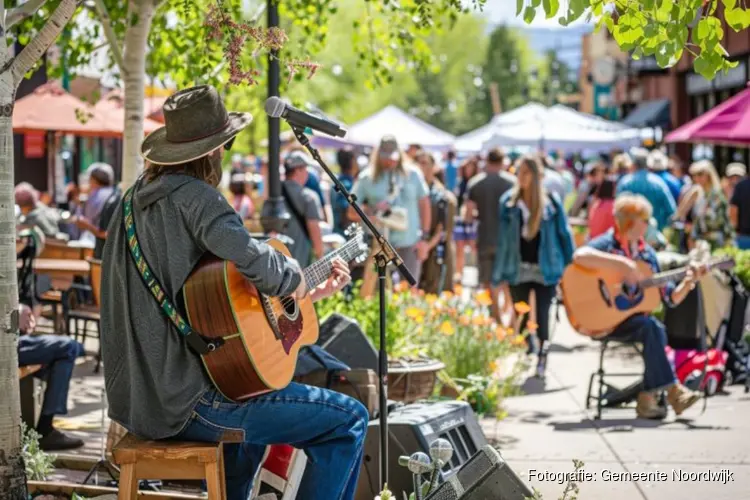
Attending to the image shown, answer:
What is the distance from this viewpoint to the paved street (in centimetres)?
677

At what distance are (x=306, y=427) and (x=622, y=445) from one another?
381 cm

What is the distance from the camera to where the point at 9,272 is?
203 inches

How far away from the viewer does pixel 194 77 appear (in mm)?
8484

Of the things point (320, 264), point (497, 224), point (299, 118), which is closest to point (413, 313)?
point (320, 264)

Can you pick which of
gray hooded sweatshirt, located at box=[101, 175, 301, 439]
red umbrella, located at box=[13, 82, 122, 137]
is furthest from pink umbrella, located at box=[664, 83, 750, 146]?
gray hooded sweatshirt, located at box=[101, 175, 301, 439]

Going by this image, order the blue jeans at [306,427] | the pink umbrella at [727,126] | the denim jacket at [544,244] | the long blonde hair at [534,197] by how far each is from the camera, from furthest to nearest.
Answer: the pink umbrella at [727,126] < the long blonde hair at [534,197] < the denim jacket at [544,244] < the blue jeans at [306,427]

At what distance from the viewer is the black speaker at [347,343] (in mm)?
7129

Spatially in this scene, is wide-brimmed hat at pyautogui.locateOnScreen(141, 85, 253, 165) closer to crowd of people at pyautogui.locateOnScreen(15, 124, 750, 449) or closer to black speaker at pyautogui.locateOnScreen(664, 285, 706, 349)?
crowd of people at pyautogui.locateOnScreen(15, 124, 750, 449)

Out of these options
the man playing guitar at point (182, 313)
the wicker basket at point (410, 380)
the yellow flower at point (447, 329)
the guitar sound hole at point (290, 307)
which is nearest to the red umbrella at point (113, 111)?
the yellow flower at point (447, 329)

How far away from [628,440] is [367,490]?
2.70 meters

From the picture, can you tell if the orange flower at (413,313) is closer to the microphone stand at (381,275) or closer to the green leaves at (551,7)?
the microphone stand at (381,275)

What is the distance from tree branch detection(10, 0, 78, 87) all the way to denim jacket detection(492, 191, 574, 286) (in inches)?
253

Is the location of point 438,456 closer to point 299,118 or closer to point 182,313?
point 182,313

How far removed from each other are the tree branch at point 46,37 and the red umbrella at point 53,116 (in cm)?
919
